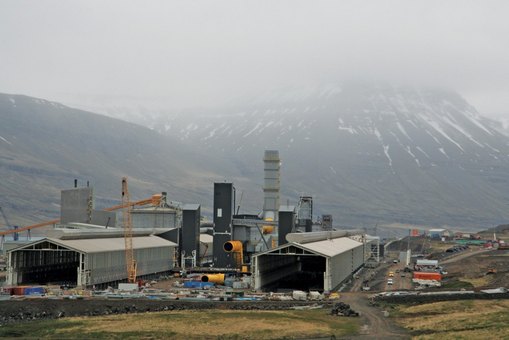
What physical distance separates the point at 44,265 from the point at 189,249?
102 feet

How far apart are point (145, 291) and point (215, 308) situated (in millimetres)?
15334

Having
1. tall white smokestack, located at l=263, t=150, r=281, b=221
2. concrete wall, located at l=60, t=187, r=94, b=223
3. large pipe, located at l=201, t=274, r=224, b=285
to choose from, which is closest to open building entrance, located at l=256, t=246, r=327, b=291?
large pipe, located at l=201, t=274, r=224, b=285

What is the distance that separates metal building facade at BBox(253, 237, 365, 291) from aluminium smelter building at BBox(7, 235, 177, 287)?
17.3 meters

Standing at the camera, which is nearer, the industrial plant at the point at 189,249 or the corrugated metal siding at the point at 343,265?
the industrial plant at the point at 189,249

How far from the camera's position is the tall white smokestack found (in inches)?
4951

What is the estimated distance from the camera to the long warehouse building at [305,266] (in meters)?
84.3

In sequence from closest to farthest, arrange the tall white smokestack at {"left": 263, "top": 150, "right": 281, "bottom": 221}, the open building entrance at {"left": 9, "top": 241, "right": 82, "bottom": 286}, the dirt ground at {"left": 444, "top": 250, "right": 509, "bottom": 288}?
the open building entrance at {"left": 9, "top": 241, "right": 82, "bottom": 286}, the dirt ground at {"left": 444, "top": 250, "right": 509, "bottom": 288}, the tall white smokestack at {"left": 263, "top": 150, "right": 281, "bottom": 221}

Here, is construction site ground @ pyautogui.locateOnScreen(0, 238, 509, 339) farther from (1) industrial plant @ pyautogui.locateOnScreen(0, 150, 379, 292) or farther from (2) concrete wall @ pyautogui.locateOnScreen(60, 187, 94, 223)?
(2) concrete wall @ pyautogui.locateOnScreen(60, 187, 94, 223)

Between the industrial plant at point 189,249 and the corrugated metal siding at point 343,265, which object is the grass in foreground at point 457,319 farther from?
the industrial plant at point 189,249

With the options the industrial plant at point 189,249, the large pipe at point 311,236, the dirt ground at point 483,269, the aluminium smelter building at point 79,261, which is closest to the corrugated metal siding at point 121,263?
the aluminium smelter building at point 79,261

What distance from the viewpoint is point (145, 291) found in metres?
82.1

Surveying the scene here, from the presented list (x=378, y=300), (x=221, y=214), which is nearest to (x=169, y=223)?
(x=221, y=214)

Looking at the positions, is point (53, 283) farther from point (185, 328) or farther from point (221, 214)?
point (185, 328)

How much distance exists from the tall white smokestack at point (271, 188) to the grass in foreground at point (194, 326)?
2400 inches
